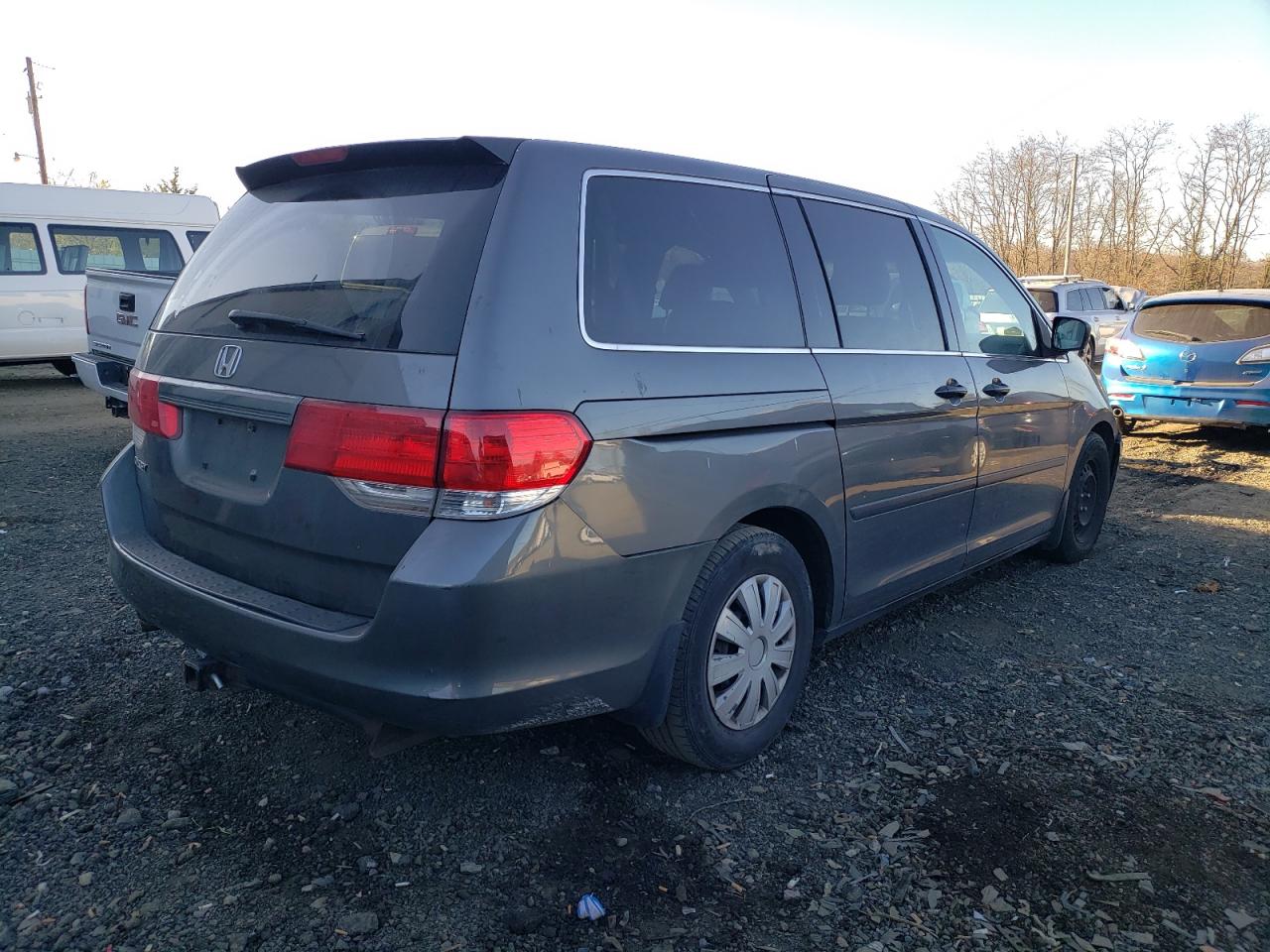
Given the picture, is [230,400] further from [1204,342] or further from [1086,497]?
[1204,342]

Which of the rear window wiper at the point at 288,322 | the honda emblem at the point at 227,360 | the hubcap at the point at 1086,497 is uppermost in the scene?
the rear window wiper at the point at 288,322

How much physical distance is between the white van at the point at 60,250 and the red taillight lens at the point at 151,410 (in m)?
10.3

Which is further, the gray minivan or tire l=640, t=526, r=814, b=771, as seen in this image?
tire l=640, t=526, r=814, b=771

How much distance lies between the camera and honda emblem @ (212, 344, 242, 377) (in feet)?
A: 8.48

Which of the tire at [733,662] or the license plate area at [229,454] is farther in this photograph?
the tire at [733,662]

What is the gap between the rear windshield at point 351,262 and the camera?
2316 mm

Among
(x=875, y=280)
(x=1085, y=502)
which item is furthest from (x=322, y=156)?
(x=1085, y=502)

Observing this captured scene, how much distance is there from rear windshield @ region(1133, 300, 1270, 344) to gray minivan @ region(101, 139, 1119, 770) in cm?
751

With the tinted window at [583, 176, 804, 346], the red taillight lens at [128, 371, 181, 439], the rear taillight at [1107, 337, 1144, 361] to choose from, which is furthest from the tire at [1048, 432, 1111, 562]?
the rear taillight at [1107, 337, 1144, 361]

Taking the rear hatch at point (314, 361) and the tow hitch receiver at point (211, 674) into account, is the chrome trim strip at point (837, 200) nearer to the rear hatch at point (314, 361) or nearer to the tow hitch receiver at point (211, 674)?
the rear hatch at point (314, 361)

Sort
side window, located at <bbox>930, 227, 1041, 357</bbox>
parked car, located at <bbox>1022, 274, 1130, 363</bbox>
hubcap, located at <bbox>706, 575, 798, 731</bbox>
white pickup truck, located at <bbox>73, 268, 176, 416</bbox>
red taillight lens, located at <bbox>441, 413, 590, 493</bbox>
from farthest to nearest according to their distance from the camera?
parked car, located at <bbox>1022, 274, 1130, 363</bbox> → white pickup truck, located at <bbox>73, 268, 176, 416</bbox> → side window, located at <bbox>930, 227, 1041, 357</bbox> → hubcap, located at <bbox>706, 575, 798, 731</bbox> → red taillight lens, located at <bbox>441, 413, 590, 493</bbox>

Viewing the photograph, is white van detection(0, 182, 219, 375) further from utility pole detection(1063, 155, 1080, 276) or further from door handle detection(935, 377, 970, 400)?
utility pole detection(1063, 155, 1080, 276)

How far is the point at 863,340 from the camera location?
349 cm

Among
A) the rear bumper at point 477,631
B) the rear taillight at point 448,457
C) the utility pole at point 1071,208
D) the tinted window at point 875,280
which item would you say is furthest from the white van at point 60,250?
the utility pole at point 1071,208
